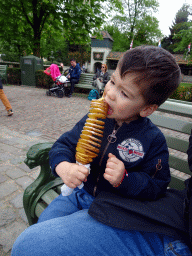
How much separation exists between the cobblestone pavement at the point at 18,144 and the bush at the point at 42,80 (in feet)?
17.3

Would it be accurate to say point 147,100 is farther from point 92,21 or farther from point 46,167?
point 92,21

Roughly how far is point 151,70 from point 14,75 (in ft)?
52.7

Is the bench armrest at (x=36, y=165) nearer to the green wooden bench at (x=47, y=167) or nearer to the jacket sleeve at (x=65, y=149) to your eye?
the green wooden bench at (x=47, y=167)

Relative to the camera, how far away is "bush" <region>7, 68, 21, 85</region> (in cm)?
1494

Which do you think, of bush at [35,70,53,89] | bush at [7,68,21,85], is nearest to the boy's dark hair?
bush at [35,70,53,89]

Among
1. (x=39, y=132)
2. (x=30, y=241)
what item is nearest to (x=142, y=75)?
(x=30, y=241)

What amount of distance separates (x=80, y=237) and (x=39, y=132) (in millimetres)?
4482

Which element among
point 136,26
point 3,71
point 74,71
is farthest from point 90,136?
point 136,26

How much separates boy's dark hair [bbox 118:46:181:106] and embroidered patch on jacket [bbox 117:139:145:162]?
30 centimetres

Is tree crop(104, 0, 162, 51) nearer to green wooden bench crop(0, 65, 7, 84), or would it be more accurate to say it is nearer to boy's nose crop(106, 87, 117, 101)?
green wooden bench crop(0, 65, 7, 84)

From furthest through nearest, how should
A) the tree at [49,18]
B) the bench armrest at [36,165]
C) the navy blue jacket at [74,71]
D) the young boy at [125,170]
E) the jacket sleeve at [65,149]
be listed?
the tree at [49,18] < the navy blue jacket at [74,71] < the bench armrest at [36,165] < the jacket sleeve at [65,149] < the young boy at [125,170]

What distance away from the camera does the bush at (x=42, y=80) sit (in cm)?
1353

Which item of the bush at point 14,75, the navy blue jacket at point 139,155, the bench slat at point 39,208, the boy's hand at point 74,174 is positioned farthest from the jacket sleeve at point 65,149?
the bush at point 14,75

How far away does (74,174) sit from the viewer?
1.00 meters
